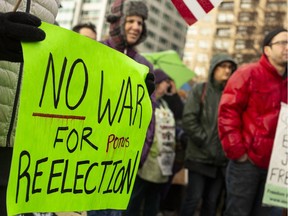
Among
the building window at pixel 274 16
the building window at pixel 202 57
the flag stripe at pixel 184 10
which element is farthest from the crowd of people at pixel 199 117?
the building window at pixel 202 57

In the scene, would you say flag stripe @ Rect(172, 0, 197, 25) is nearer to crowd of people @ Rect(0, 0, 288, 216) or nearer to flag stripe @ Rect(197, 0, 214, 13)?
flag stripe @ Rect(197, 0, 214, 13)

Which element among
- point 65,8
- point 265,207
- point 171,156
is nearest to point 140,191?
point 171,156

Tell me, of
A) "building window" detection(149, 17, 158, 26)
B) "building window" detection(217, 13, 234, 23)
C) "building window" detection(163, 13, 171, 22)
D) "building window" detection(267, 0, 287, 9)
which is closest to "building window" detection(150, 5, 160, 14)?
"building window" detection(149, 17, 158, 26)

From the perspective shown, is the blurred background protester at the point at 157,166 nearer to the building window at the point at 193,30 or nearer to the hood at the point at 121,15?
the hood at the point at 121,15

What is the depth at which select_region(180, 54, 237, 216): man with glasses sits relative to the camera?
170 inches

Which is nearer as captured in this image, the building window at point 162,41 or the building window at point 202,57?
the building window at point 202,57

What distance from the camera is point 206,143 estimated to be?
4.36m

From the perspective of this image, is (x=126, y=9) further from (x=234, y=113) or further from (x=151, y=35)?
(x=151, y=35)

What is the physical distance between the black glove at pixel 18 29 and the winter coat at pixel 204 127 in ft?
10.2

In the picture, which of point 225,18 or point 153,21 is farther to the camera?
point 153,21

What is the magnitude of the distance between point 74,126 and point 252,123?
208 centimetres

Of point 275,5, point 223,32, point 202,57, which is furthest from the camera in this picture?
point 202,57

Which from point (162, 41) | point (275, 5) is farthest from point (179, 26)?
point (275, 5)

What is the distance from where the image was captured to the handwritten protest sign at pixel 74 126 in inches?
54.6
